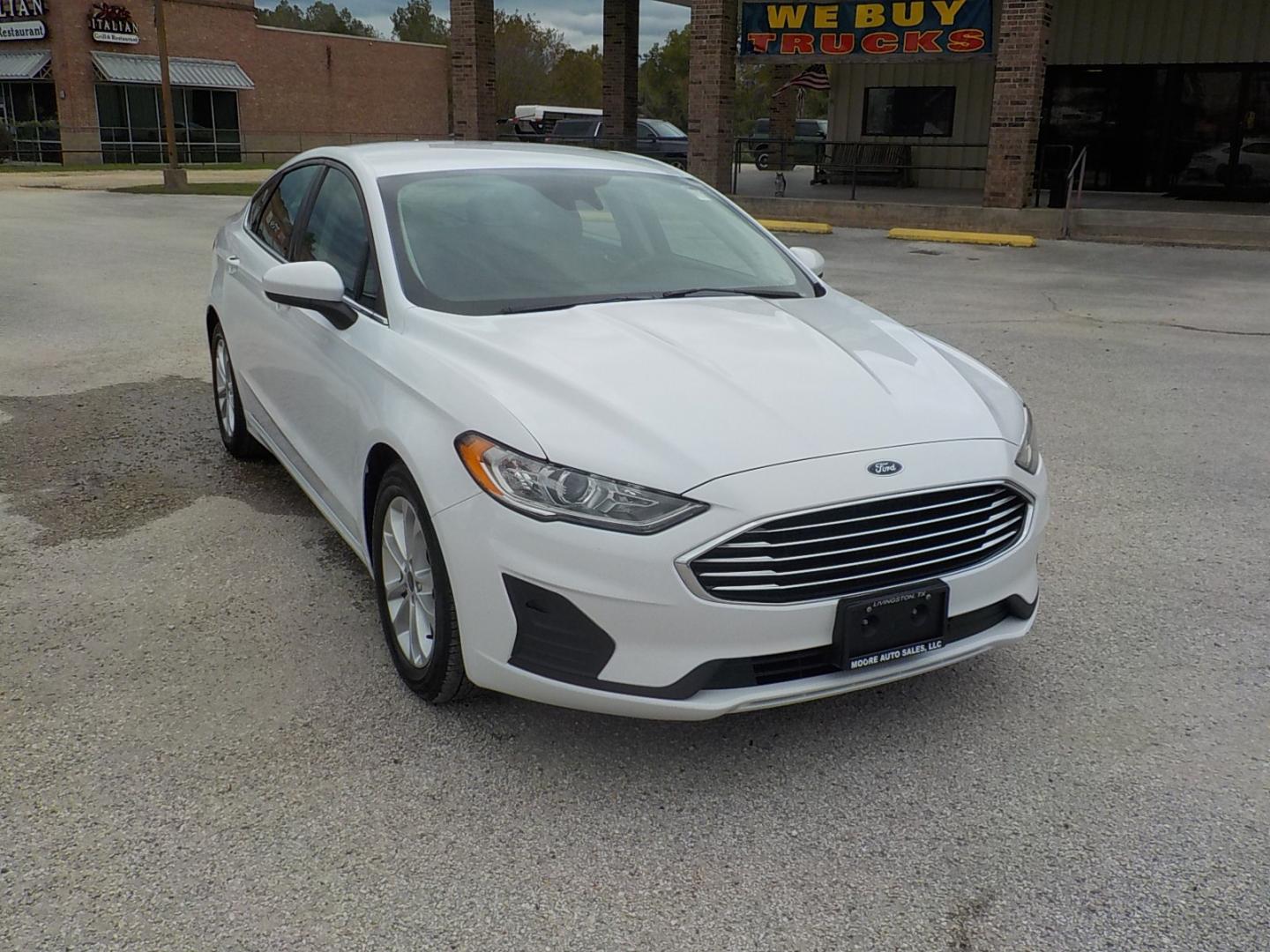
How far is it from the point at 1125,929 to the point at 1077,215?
17576 millimetres

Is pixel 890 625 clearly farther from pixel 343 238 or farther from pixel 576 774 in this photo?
pixel 343 238

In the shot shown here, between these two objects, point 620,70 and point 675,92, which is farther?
point 675,92

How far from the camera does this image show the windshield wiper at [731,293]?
4.28 m

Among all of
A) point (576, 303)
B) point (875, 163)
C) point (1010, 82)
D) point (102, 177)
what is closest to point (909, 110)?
point (875, 163)

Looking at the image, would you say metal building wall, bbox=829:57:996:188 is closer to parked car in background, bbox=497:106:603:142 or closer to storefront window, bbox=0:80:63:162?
parked car in background, bbox=497:106:603:142

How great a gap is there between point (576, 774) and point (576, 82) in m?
81.3

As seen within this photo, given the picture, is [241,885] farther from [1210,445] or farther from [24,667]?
[1210,445]

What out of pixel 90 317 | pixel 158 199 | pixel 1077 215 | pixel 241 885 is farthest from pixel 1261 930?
pixel 158 199

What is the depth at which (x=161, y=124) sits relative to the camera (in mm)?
45844

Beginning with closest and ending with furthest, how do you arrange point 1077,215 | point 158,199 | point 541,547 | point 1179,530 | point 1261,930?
1. point 1261,930
2. point 541,547
3. point 1179,530
4. point 1077,215
5. point 158,199

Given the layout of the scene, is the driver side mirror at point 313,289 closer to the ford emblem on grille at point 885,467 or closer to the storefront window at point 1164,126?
the ford emblem on grille at point 885,467

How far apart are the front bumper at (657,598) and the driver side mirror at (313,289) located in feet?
3.90

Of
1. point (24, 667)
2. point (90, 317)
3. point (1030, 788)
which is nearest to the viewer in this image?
point (1030, 788)

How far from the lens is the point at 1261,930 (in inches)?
104
